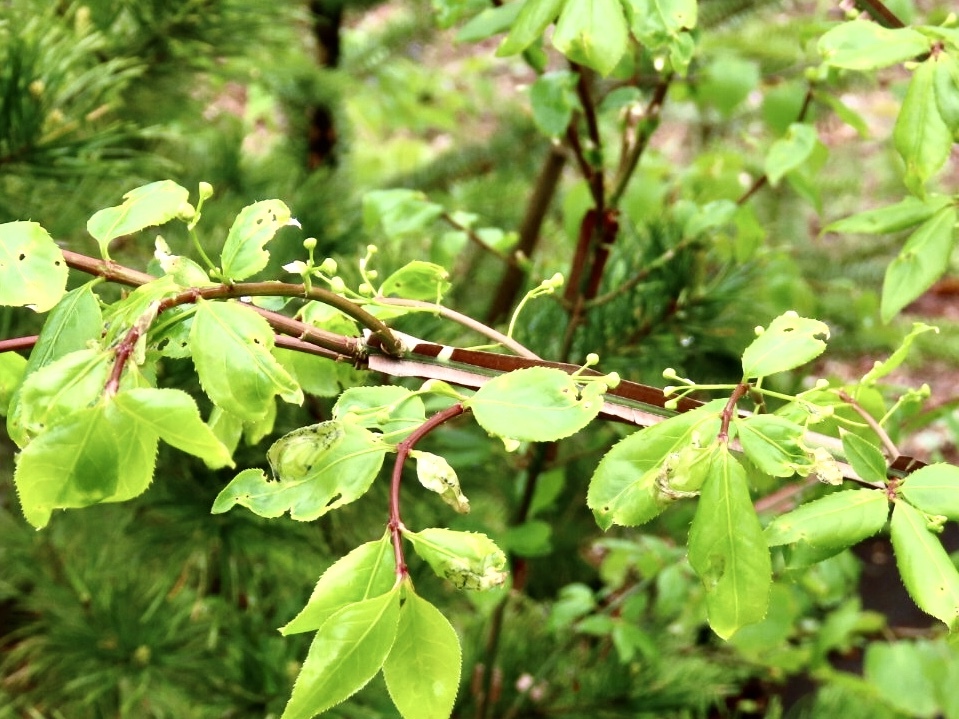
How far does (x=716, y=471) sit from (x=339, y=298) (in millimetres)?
155

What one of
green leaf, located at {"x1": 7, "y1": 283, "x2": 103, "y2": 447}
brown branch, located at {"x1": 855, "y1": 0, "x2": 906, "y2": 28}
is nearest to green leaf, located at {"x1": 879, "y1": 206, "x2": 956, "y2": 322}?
brown branch, located at {"x1": 855, "y1": 0, "x2": 906, "y2": 28}

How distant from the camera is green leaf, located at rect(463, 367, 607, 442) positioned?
0.30 meters

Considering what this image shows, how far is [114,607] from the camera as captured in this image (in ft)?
2.62

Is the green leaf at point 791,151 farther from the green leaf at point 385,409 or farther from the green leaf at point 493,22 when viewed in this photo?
the green leaf at point 385,409

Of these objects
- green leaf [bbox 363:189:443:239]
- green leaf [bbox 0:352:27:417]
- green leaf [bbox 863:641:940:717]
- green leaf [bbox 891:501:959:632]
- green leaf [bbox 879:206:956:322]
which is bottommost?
green leaf [bbox 863:641:940:717]

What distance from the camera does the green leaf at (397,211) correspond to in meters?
0.68

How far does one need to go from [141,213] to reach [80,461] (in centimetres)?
12

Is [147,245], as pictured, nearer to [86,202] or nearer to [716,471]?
[86,202]

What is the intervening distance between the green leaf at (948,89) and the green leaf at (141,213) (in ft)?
1.24

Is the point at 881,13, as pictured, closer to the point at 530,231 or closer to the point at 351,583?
the point at 351,583

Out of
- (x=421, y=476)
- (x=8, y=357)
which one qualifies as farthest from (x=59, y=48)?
(x=421, y=476)

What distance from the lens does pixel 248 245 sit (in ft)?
1.08

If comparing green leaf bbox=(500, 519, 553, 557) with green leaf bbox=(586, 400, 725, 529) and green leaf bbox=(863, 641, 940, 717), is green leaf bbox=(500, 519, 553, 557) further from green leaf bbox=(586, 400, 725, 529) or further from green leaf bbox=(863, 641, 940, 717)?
green leaf bbox=(863, 641, 940, 717)

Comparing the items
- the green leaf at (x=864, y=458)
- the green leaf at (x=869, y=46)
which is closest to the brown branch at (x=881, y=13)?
the green leaf at (x=869, y=46)
